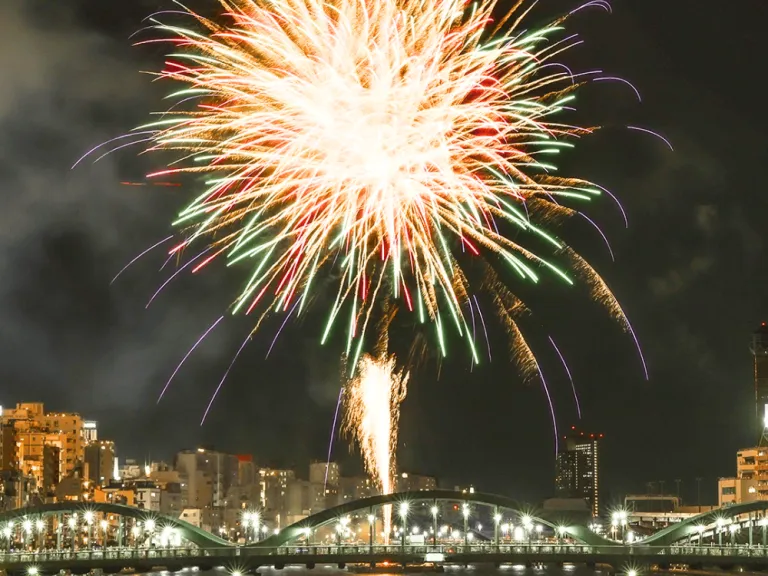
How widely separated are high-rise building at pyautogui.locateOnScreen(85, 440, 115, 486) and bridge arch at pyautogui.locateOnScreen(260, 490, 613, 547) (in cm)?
8191

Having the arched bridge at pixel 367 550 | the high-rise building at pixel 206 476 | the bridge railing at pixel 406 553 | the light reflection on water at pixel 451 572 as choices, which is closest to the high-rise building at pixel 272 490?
the high-rise building at pixel 206 476

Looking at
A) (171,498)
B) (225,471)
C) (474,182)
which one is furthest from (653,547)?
(225,471)

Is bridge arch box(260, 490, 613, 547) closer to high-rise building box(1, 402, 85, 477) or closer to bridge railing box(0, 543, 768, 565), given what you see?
bridge railing box(0, 543, 768, 565)

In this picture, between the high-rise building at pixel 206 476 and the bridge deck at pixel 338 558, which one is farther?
the high-rise building at pixel 206 476

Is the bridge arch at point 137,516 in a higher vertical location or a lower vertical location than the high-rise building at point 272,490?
lower

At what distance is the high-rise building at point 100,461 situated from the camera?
172500 mm

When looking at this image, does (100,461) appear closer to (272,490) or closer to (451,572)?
(272,490)

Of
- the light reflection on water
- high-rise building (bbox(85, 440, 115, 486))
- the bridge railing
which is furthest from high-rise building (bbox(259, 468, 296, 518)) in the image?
the bridge railing

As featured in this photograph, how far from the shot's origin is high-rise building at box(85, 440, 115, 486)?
172500 mm

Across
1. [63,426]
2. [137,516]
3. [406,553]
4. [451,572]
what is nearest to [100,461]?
[63,426]

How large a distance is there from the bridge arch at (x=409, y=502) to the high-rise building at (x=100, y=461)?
81.9 m

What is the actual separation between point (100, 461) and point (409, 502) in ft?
300

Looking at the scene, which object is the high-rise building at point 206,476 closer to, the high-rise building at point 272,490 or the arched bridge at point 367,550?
the high-rise building at point 272,490

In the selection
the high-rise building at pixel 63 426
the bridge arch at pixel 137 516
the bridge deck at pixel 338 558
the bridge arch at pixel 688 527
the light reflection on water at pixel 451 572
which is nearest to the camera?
the bridge deck at pixel 338 558
